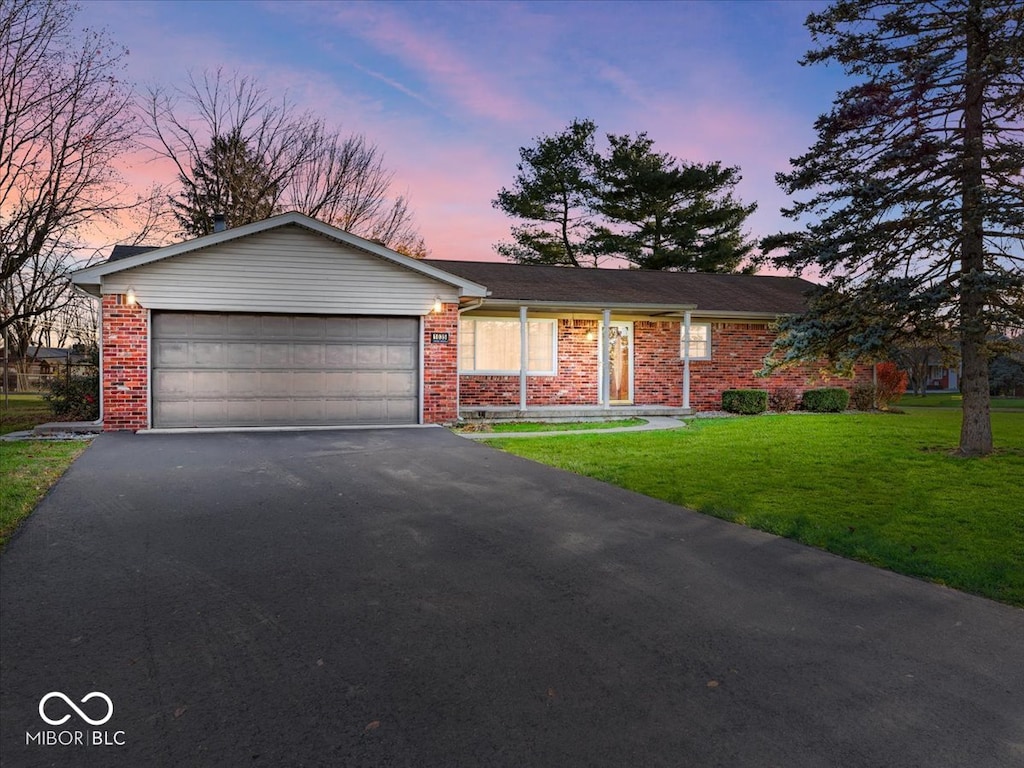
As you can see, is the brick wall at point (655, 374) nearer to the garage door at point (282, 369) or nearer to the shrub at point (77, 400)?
the garage door at point (282, 369)

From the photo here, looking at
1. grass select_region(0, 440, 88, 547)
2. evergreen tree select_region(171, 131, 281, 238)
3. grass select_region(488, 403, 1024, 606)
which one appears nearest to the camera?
grass select_region(488, 403, 1024, 606)

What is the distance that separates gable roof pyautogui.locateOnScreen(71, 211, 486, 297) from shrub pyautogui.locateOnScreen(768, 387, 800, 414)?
9265 millimetres

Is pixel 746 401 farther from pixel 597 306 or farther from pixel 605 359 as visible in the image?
pixel 597 306

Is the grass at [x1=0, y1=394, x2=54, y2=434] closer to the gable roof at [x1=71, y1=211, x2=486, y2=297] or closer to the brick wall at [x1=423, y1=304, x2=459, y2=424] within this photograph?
the gable roof at [x1=71, y1=211, x2=486, y2=297]

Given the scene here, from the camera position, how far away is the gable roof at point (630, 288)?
15602 millimetres

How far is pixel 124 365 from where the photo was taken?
11891mm

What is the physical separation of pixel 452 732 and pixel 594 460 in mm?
6994

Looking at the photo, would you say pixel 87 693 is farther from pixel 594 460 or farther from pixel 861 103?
pixel 861 103

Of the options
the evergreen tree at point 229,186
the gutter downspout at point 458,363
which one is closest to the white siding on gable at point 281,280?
the gutter downspout at point 458,363

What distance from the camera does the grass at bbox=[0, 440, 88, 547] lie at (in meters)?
5.63

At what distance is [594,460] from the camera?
361 inches

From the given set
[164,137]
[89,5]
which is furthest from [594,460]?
[164,137]

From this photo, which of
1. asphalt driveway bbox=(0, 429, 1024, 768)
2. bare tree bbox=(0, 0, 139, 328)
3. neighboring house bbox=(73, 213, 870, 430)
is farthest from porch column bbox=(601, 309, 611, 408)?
bare tree bbox=(0, 0, 139, 328)

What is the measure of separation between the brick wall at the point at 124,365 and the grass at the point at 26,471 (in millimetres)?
1243
